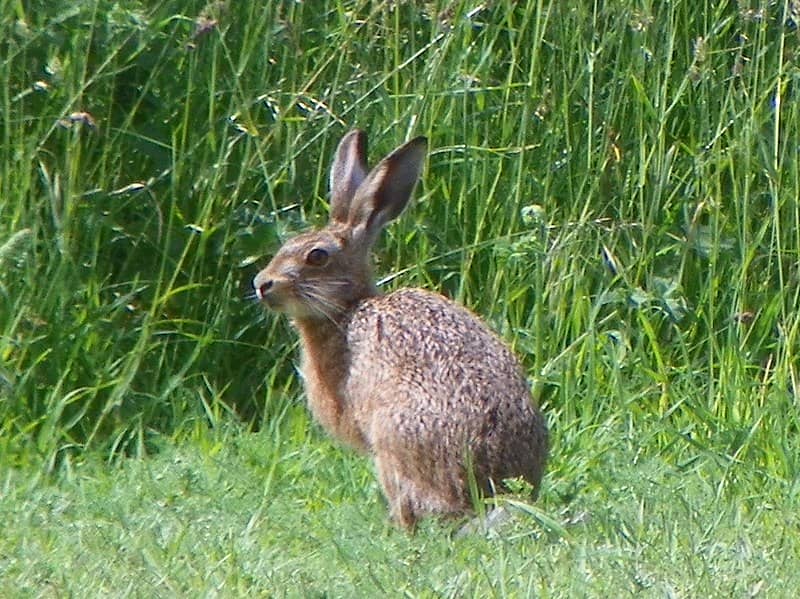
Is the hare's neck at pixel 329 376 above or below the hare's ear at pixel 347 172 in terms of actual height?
below

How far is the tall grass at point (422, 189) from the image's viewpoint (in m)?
5.97

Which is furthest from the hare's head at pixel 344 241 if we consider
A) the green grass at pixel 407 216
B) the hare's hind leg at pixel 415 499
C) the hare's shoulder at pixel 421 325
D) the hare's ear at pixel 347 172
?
the hare's hind leg at pixel 415 499

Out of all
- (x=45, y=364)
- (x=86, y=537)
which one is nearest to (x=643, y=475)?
(x=86, y=537)

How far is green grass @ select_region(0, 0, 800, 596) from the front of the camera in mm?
5723

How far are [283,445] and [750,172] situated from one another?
5.88 ft

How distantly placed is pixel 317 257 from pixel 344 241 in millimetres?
136

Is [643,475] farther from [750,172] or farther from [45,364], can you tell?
[45,364]

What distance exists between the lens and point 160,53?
6.36 m

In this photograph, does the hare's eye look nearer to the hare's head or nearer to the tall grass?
the hare's head

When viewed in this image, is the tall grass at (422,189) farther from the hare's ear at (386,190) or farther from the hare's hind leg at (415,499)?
the hare's hind leg at (415,499)

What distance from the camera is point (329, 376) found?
548 centimetres

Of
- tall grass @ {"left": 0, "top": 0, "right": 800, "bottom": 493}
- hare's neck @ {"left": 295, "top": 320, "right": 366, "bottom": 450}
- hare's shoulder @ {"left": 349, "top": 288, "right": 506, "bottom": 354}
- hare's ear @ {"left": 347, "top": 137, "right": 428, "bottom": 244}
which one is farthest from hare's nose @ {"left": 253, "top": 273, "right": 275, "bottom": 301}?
tall grass @ {"left": 0, "top": 0, "right": 800, "bottom": 493}

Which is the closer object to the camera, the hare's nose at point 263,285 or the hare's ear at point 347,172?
the hare's nose at point 263,285

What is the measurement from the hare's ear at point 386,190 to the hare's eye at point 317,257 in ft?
0.57
